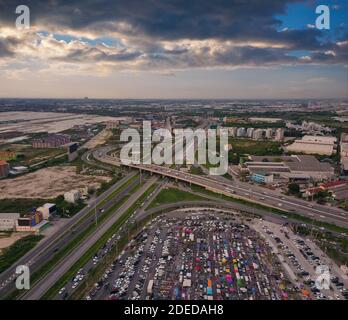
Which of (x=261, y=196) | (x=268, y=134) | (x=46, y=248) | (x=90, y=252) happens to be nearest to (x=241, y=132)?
(x=268, y=134)

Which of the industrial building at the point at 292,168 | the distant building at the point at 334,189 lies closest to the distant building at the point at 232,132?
the industrial building at the point at 292,168

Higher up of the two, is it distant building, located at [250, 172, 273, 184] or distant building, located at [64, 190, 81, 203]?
distant building, located at [250, 172, 273, 184]

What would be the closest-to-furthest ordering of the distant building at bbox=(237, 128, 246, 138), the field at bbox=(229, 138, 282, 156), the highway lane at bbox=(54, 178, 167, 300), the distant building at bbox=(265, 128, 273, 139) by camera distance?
1. the highway lane at bbox=(54, 178, 167, 300)
2. the field at bbox=(229, 138, 282, 156)
3. the distant building at bbox=(265, 128, 273, 139)
4. the distant building at bbox=(237, 128, 246, 138)

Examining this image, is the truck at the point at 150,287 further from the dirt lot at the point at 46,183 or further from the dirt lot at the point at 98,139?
the dirt lot at the point at 98,139

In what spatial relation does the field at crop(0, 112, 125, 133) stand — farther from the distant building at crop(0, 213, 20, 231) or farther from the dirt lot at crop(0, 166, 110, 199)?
the distant building at crop(0, 213, 20, 231)

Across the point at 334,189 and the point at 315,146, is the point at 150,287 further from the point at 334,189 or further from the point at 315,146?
the point at 315,146

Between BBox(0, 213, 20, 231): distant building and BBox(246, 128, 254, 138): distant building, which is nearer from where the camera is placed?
BBox(0, 213, 20, 231): distant building

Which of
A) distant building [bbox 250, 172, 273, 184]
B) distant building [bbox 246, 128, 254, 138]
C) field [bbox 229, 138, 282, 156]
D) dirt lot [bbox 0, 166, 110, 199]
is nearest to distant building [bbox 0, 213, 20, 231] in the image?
dirt lot [bbox 0, 166, 110, 199]

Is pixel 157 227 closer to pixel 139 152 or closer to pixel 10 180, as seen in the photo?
pixel 10 180
